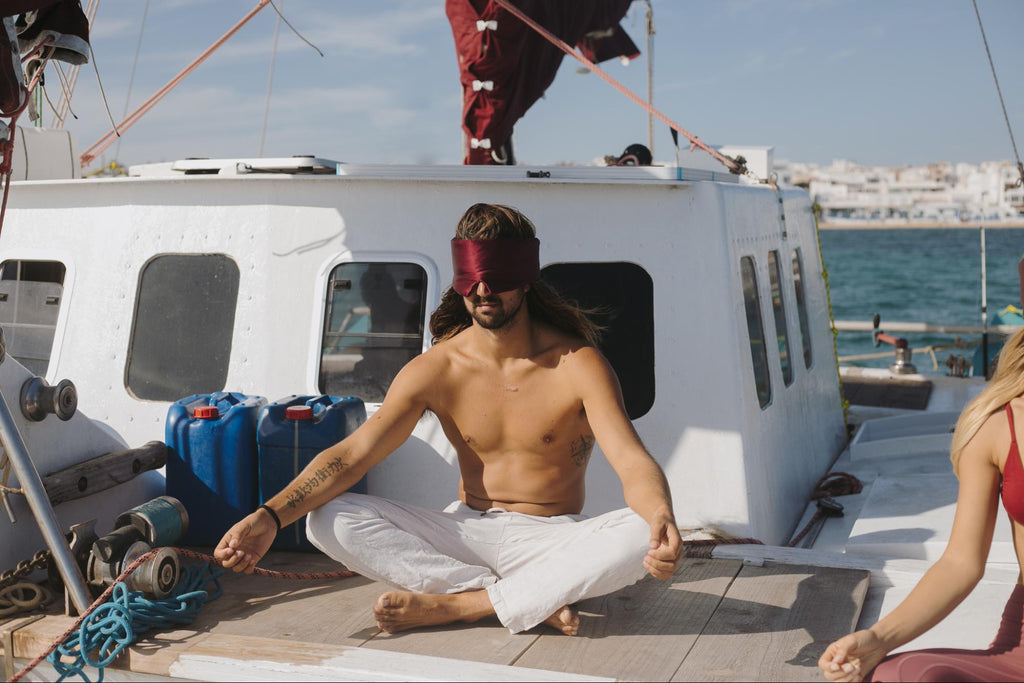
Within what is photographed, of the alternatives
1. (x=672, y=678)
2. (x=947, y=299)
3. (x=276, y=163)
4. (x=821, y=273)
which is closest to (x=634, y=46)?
(x=821, y=273)

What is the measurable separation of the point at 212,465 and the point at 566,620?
1.95 metres

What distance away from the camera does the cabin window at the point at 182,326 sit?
5473 mm

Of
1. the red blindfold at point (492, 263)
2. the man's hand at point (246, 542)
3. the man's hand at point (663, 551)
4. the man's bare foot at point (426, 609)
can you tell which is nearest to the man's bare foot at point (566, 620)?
the man's bare foot at point (426, 609)

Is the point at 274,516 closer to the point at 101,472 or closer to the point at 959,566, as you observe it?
the point at 101,472

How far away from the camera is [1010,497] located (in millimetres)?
2809

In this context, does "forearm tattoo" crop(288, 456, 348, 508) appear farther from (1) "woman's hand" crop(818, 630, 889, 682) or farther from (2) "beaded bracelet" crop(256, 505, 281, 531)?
(1) "woman's hand" crop(818, 630, 889, 682)

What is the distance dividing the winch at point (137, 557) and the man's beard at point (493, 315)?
4.91 ft

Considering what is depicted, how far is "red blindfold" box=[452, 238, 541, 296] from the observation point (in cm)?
377

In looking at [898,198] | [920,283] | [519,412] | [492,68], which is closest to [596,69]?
[492,68]

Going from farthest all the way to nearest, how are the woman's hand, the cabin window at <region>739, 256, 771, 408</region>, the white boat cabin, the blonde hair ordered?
the cabin window at <region>739, 256, 771, 408</region> < the white boat cabin < the blonde hair < the woman's hand

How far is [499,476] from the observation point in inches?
161

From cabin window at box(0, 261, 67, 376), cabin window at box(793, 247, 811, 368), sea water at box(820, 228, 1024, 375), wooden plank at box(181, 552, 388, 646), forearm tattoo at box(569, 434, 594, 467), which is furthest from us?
sea water at box(820, 228, 1024, 375)

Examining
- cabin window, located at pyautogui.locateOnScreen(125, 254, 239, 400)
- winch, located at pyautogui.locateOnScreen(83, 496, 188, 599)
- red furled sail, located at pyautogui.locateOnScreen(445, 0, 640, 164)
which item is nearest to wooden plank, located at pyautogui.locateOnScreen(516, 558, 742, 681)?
winch, located at pyautogui.locateOnScreen(83, 496, 188, 599)

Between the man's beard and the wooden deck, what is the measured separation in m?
1.13
